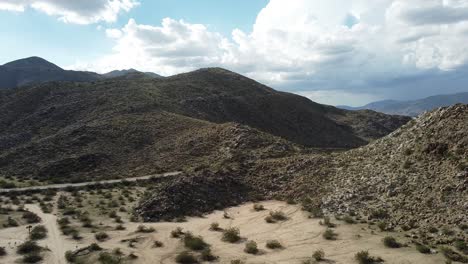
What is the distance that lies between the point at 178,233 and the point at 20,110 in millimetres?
79966

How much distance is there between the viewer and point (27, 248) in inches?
998

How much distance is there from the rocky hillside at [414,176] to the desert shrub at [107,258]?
15248 mm

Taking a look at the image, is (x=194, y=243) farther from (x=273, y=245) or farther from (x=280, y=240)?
(x=280, y=240)

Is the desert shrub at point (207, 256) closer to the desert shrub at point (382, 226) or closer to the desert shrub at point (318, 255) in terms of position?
the desert shrub at point (318, 255)

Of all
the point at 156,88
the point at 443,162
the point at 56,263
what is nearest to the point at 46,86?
the point at 156,88

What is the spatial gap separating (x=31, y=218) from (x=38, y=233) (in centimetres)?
500

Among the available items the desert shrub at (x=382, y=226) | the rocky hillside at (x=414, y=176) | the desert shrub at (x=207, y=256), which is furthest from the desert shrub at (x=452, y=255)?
the desert shrub at (x=207, y=256)

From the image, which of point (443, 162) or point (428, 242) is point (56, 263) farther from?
point (443, 162)

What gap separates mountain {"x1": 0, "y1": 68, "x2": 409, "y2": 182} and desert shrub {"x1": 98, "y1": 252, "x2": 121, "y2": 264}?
2435 cm

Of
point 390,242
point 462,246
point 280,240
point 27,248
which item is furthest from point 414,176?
point 27,248

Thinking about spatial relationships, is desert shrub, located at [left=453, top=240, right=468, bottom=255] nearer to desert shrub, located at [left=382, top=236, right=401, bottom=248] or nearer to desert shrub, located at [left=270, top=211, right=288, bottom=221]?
desert shrub, located at [left=382, top=236, right=401, bottom=248]

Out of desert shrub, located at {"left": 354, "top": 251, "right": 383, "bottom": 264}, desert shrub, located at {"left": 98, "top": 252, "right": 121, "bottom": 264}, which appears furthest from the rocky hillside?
desert shrub, located at {"left": 98, "top": 252, "right": 121, "bottom": 264}

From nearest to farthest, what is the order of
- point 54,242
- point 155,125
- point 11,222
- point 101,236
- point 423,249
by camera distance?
point 423,249
point 54,242
point 101,236
point 11,222
point 155,125

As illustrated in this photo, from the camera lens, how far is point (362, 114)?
498ft
